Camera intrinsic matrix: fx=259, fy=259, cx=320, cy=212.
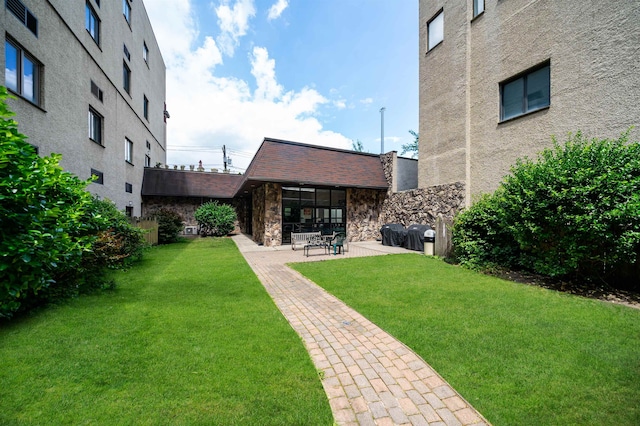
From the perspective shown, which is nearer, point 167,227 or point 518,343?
point 518,343

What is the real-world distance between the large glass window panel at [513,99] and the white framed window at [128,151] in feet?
67.3

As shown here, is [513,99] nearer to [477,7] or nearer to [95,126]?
[477,7]

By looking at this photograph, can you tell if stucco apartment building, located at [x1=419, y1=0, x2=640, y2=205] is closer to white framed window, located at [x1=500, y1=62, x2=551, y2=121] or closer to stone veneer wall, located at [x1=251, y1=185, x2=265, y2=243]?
white framed window, located at [x1=500, y1=62, x2=551, y2=121]

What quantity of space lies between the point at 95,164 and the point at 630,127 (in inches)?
755

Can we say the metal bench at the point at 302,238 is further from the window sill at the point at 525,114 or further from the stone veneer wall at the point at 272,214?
the window sill at the point at 525,114

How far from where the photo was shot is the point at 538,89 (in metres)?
9.41

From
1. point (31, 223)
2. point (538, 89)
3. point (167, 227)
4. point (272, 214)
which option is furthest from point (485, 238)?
point (167, 227)

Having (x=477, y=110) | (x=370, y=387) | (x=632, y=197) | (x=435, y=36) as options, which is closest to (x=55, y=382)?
(x=370, y=387)

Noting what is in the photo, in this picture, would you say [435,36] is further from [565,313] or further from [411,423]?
[411,423]

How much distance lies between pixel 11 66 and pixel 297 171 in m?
10.4

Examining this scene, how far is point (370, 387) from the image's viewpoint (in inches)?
110

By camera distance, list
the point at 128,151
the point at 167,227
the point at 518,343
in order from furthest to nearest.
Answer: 1. the point at 128,151
2. the point at 167,227
3. the point at 518,343

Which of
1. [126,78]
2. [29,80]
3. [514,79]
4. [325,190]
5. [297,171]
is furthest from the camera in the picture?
[126,78]

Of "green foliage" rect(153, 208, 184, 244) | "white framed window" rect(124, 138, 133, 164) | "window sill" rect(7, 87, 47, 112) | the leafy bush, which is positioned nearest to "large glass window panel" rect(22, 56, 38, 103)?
"window sill" rect(7, 87, 47, 112)
